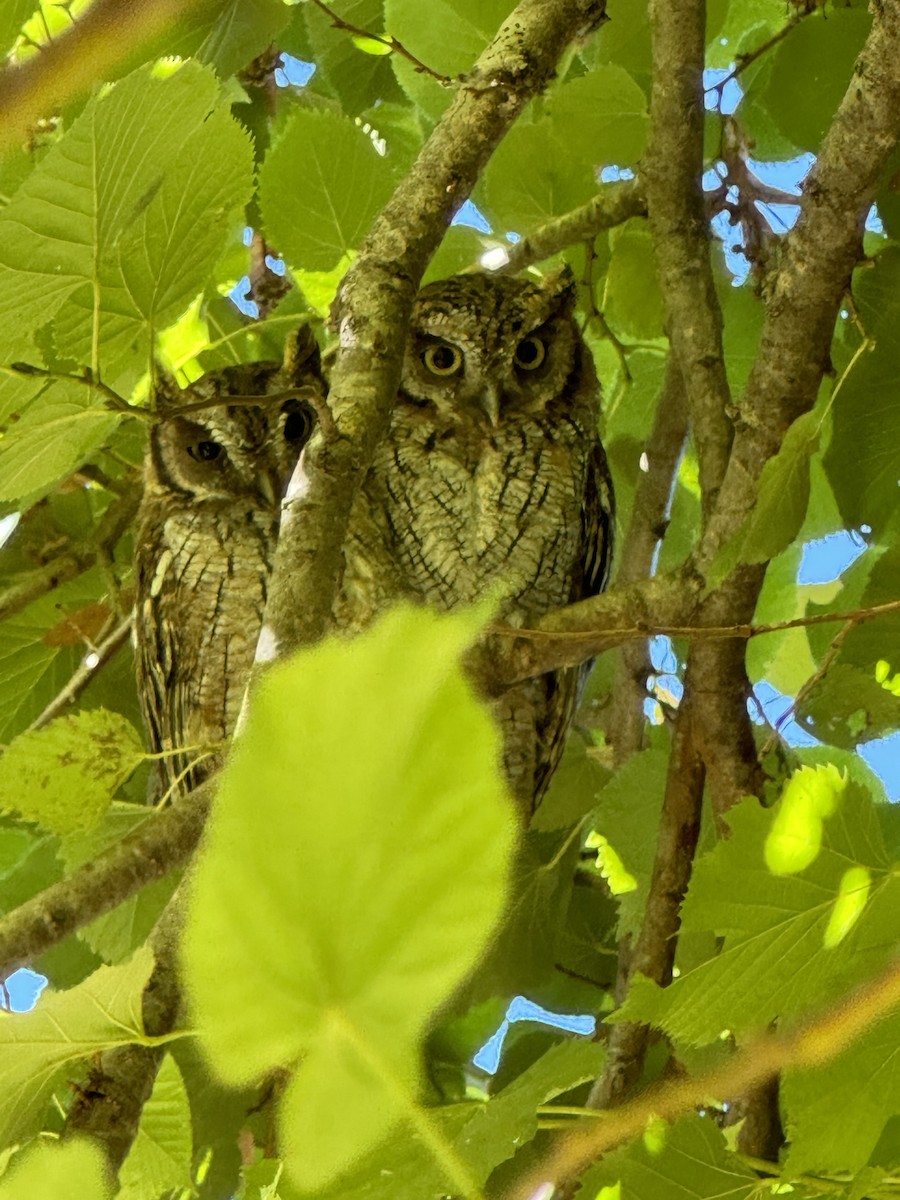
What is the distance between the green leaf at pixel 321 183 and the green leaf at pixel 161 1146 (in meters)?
1.28

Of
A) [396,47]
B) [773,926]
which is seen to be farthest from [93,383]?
[396,47]

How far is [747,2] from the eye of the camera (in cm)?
205

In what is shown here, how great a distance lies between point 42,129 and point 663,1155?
1599 mm

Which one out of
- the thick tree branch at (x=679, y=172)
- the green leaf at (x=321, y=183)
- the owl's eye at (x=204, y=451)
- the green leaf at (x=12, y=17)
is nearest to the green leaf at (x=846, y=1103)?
the thick tree branch at (x=679, y=172)

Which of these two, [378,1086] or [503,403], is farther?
[503,403]

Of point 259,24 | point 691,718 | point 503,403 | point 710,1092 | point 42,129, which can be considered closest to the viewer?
point 710,1092

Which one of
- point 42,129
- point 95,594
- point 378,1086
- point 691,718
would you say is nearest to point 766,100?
point 691,718

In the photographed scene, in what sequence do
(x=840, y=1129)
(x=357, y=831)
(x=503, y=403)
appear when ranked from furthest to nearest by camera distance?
(x=503, y=403)
(x=840, y=1129)
(x=357, y=831)

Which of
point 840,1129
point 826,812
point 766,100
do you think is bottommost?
point 840,1129

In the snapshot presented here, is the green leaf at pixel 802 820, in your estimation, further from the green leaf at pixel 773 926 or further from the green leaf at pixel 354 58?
the green leaf at pixel 354 58

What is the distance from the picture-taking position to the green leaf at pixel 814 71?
1.61 meters

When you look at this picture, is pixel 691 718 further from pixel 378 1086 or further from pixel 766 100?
pixel 378 1086

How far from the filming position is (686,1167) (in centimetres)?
88

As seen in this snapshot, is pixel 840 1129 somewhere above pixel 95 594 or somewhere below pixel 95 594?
below
